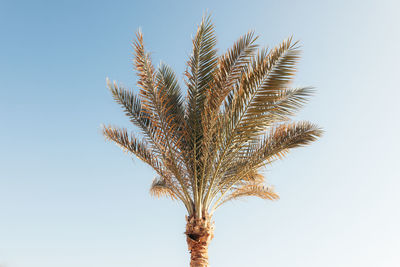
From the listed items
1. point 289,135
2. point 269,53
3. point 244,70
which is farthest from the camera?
point 289,135

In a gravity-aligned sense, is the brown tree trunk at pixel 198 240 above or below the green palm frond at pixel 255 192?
below

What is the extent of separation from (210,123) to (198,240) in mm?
2793

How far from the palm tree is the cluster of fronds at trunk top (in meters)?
0.02

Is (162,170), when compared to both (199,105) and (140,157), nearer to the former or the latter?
(140,157)

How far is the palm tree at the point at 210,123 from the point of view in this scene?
7316 millimetres

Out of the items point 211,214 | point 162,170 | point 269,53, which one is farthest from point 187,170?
point 269,53

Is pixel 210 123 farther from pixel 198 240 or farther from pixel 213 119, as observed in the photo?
pixel 198 240

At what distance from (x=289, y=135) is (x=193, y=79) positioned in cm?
277

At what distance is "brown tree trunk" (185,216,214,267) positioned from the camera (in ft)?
26.0

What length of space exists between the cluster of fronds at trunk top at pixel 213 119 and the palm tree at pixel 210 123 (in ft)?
0.07

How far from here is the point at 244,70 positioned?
7.93 metres

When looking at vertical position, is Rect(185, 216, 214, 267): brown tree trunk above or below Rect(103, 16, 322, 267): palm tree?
below

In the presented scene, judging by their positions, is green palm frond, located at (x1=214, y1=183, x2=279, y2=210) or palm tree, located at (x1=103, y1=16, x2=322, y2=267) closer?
palm tree, located at (x1=103, y1=16, x2=322, y2=267)

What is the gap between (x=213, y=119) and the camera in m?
7.38
